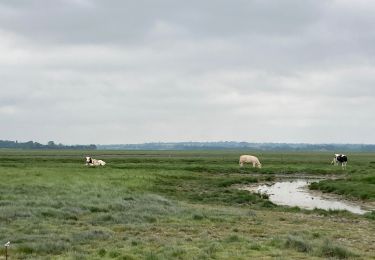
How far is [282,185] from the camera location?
44.4 metres

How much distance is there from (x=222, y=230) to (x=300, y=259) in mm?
4959

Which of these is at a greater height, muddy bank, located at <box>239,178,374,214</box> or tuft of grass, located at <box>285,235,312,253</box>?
tuft of grass, located at <box>285,235,312,253</box>

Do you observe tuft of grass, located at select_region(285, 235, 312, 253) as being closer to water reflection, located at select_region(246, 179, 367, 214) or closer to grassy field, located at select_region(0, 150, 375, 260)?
grassy field, located at select_region(0, 150, 375, 260)

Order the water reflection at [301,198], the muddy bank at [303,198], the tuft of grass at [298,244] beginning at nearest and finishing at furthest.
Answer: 1. the tuft of grass at [298,244]
2. the muddy bank at [303,198]
3. the water reflection at [301,198]

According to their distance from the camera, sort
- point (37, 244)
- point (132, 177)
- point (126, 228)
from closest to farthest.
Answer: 1. point (37, 244)
2. point (126, 228)
3. point (132, 177)

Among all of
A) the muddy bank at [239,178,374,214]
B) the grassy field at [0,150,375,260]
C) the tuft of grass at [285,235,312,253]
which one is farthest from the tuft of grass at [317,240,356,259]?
the muddy bank at [239,178,374,214]

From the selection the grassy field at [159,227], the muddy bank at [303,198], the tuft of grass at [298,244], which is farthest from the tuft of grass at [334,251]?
the muddy bank at [303,198]

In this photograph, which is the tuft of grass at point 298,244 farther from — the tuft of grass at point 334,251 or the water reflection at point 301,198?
the water reflection at point 301,198

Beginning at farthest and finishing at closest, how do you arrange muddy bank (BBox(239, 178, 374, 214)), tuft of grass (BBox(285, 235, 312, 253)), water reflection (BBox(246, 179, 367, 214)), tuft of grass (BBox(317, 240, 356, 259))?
water reflection (BBox(246, 179, 367, 214)) < muddy bank (BBox(239, 178, 374, 214)) < tuft of grass (BBox(285, 235, 312, 253)) < tuft of grass (BBox(317, 240, 356, 259))

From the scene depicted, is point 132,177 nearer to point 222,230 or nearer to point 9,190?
point 9,190

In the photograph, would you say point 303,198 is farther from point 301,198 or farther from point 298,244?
point 298,244

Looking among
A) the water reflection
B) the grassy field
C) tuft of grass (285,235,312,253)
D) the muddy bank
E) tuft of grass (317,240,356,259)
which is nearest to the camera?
tuft of grass (317,240,356,259)

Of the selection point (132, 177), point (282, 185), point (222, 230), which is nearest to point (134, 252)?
point (222, 230)

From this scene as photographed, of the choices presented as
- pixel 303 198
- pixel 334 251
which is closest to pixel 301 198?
pixel 303 198
